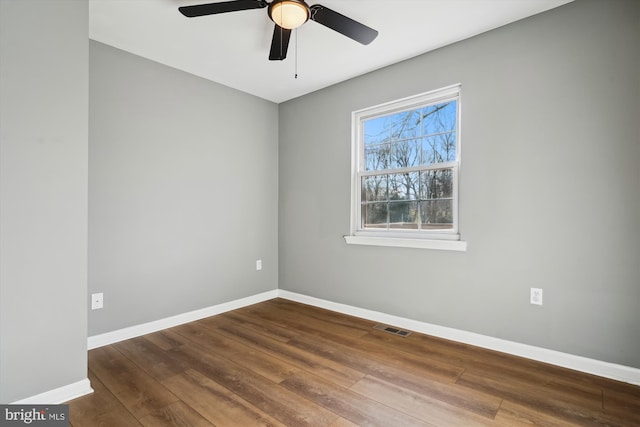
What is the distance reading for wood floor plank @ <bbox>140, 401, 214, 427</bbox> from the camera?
162 cm

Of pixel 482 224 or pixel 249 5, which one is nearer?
pixel 249 5

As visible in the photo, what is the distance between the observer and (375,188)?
3336 millimetres

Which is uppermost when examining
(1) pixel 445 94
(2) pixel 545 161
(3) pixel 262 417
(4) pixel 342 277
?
(1) pixel 445 94

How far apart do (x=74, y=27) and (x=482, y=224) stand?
3.10 metres

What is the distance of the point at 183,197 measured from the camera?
3170mm

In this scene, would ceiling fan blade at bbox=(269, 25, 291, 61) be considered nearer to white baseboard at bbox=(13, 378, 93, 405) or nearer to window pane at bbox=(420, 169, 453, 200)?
window pane at bbox=(420, 169, 453, 200)

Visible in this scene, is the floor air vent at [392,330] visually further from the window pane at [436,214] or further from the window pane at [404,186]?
the window pane at [404,186]

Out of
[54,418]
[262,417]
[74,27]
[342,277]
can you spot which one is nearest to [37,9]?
[74,27]

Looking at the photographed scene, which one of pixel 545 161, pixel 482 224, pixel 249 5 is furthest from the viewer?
pixel 482 224

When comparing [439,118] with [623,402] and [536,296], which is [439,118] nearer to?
[536,296]

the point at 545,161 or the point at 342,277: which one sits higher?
the point at 545,161

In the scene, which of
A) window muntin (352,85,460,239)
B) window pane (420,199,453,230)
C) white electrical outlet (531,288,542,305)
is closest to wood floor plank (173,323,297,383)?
window muntin (352,85,460,239)

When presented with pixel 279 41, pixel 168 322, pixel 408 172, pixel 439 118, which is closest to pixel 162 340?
pixel 168 322

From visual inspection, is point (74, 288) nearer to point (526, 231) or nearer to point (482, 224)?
point (482, 224)
